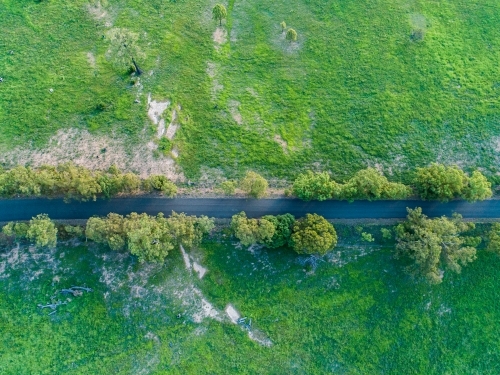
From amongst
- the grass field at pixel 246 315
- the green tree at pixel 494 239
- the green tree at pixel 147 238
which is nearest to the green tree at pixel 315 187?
the grass field at pixel 246 315

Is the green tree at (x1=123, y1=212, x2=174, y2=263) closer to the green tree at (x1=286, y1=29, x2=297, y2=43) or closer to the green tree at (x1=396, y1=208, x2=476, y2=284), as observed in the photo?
the green tree at (x1=396, y1=208, x2=476, y2=284)

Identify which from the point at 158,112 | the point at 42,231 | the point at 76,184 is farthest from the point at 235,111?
the point at 42,231

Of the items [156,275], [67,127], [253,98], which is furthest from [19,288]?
[253,98]

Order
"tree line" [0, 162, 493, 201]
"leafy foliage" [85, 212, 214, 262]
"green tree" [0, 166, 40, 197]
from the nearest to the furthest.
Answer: "leafy foliage" [85, 212, 214, 262], "green tree" [0, 166, 40, 197], "tree line" [0, 162, 493, 201]

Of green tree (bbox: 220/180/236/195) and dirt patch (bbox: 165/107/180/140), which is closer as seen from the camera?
green tree (bbox: 220/180/236/195)

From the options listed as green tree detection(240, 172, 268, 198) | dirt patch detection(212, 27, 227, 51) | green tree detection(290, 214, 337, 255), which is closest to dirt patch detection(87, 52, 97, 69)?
dirt patch detection(212, 27, 227, 51)

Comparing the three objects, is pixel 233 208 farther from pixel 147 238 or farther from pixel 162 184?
pixel 147 238
